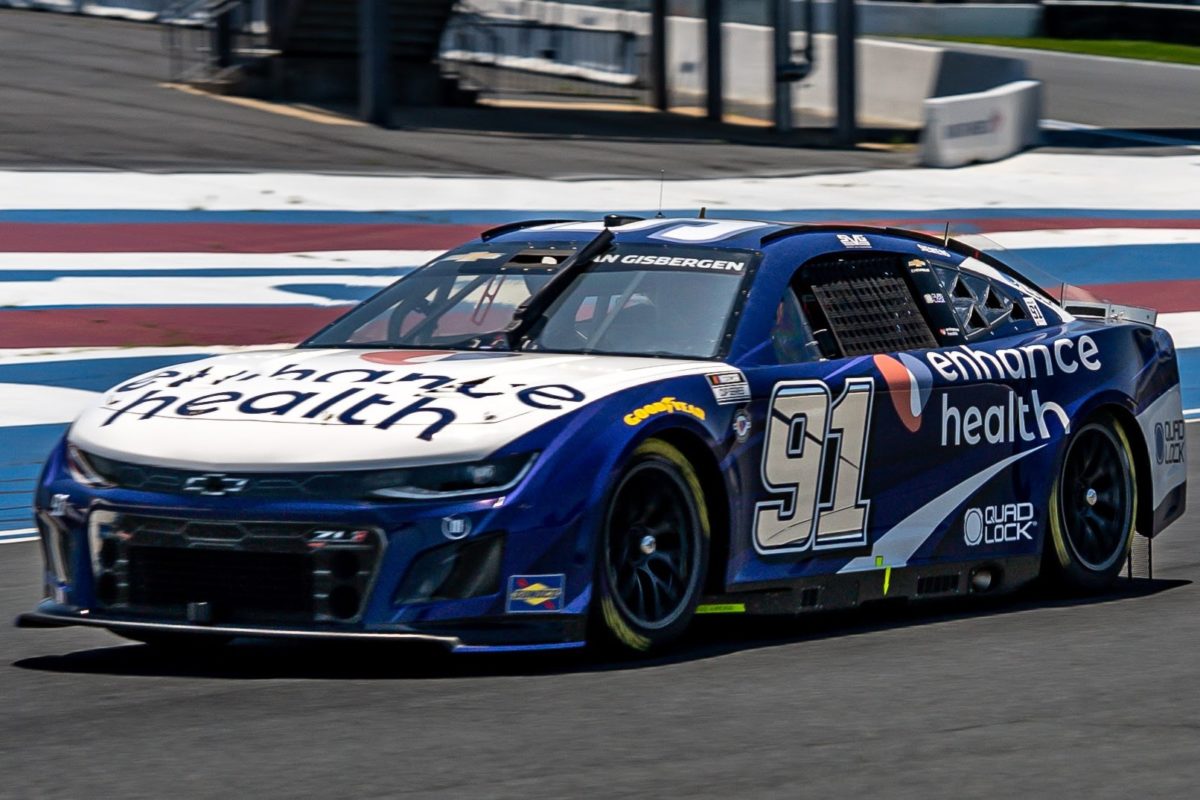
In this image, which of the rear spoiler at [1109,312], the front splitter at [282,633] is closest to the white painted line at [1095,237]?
the rear spoiler at [1109,312]

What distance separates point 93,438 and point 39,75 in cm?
2500

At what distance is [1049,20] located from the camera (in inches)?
1890

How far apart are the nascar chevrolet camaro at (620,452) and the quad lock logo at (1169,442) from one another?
47 millimetres

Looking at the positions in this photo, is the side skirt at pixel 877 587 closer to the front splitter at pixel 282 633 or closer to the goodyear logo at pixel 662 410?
the goodyear logo at pixel 662 410

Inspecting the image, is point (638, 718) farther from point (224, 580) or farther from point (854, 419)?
point (854, 419)

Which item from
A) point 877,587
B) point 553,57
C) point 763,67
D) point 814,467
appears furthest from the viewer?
point 553,57

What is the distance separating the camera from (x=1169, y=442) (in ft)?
28.1

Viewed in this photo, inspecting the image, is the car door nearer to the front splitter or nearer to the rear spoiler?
the front splitter

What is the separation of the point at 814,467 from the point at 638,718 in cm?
169

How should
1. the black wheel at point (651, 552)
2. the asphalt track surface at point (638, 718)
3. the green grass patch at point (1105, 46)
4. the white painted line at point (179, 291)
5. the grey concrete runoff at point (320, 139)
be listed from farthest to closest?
the green grass patch at point (1105, 46)
the grey concrete runoff at point (320, 139)
the white painted line at point (179, 291)
the black wheel at point (651, 552)
the asphalt track surface at point (638, 718)

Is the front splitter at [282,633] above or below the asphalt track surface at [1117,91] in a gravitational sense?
above

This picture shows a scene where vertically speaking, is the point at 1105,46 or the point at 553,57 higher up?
the point at 553,57

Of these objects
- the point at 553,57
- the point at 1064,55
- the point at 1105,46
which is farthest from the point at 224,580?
the point at 1105,46

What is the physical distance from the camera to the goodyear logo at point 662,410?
6145 mm
